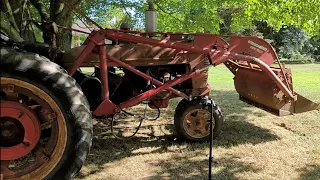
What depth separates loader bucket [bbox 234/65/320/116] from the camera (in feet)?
16.9

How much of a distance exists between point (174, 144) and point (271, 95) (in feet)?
4.95

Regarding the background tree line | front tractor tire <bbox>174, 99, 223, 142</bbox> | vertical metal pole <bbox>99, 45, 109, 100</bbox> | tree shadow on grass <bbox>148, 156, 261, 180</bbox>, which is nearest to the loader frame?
vertical metal pole <bbox>99, 45, 109, 100</bbox>

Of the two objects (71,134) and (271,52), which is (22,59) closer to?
(71,134)

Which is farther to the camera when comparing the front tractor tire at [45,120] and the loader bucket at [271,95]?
the loader bucket at [271,95]

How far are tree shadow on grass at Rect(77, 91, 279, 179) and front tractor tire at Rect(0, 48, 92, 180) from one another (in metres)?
0.90

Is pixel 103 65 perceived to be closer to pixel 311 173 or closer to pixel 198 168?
pixel 198 168

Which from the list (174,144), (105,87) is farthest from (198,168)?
(105,87)

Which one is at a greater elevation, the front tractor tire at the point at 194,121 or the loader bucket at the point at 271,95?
the loader bucket at the point at 271,95

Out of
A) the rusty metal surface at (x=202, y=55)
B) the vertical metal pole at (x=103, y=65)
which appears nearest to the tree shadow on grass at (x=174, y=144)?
the rusty metal surface at (x=202, y=55)

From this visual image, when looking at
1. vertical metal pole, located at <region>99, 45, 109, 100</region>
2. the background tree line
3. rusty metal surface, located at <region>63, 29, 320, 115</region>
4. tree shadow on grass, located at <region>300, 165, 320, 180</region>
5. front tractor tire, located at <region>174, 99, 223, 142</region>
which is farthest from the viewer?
the background tree line

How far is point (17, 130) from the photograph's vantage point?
2.94 m

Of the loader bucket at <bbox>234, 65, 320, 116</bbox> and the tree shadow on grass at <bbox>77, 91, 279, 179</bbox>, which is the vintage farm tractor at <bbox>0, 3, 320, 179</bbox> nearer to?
the loader bucket at <bbox>234, 65, 320, 116</bbox>

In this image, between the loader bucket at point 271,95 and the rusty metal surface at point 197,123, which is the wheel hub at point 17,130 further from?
the loader bucket at point 271,95

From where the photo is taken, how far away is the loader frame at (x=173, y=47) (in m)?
4.24
